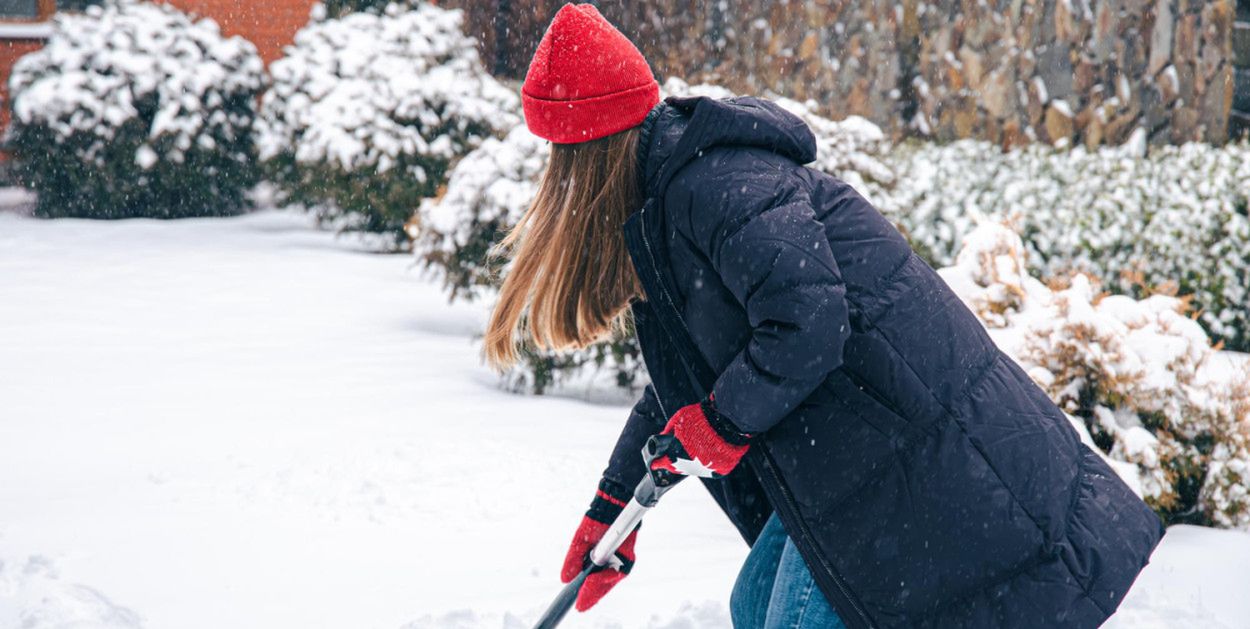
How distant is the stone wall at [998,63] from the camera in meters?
7.23

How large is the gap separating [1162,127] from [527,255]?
6.57m

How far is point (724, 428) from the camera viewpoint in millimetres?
1634

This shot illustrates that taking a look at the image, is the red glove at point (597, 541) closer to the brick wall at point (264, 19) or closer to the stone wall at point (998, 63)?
the stone wall at point (998, 63)

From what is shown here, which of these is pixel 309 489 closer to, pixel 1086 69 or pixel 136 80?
pixel 1086 69

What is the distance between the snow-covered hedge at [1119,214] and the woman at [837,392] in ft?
12.6

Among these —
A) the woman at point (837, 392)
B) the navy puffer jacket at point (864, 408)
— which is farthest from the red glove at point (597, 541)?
the navy puffer jacket at point (864, 408)

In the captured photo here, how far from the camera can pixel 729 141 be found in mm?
1661

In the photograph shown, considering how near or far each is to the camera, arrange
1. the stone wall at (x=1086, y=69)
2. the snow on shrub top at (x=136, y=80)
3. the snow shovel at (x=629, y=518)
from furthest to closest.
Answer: the snow on shrub top at (x=136, y=80)
the stone wall at (x=1086, y=69)
the snow shovel at (x=629, y=518)

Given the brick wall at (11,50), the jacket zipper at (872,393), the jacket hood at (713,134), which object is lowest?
the brick wall at (11,50)

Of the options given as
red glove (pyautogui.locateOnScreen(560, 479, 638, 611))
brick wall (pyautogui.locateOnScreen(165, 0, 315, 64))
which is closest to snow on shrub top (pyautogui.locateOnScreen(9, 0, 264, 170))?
brick wall (pyautogui.locateOnScreen(165, 0, 315, 64))

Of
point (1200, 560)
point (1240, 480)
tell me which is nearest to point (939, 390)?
point (1200, 560)

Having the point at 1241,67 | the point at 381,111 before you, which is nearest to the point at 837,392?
the point at 381,111

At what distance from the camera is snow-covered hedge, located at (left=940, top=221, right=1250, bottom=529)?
11.0ft

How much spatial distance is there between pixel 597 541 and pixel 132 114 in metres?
8.07
